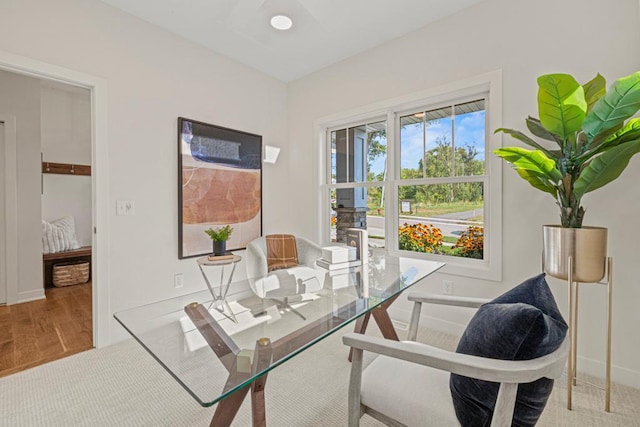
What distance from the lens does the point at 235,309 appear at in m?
1.75

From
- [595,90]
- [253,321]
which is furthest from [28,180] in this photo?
[595,90]

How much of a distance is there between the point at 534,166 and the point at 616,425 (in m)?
1.44

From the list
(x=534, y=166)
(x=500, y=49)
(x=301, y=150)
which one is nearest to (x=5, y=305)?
(x=301, y=150)

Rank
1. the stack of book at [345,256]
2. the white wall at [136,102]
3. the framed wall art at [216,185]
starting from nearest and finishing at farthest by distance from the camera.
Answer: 1. the white wall at [136,102]
2. the stack of book at [345,256]
3. the framed wall art at [216,185]

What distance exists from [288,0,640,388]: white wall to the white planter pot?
0.44 metres

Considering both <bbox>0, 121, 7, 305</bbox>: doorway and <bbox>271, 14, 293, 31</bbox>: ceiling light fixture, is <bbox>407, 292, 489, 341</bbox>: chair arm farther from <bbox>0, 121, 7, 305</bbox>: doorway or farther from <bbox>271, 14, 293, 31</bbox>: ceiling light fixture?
<bbox>0, 121, 7, 305</bbox>: doorway

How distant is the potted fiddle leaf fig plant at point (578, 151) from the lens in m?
1.50

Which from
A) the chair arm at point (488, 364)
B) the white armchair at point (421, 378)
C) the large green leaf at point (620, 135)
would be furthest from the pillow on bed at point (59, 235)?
the large green leaf at point (620, 135)

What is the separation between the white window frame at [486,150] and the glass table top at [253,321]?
526 mm

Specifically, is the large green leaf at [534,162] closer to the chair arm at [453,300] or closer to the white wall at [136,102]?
the chair arm at [453,300]

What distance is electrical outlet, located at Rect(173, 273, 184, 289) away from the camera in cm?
297

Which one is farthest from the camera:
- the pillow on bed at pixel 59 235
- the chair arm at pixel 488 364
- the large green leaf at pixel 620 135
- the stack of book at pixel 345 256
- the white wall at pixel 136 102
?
the pillow on bed at pixel 59 235

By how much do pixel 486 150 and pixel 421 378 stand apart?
2.06 metres

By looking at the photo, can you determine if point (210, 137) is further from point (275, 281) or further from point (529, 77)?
point (529, 77)
